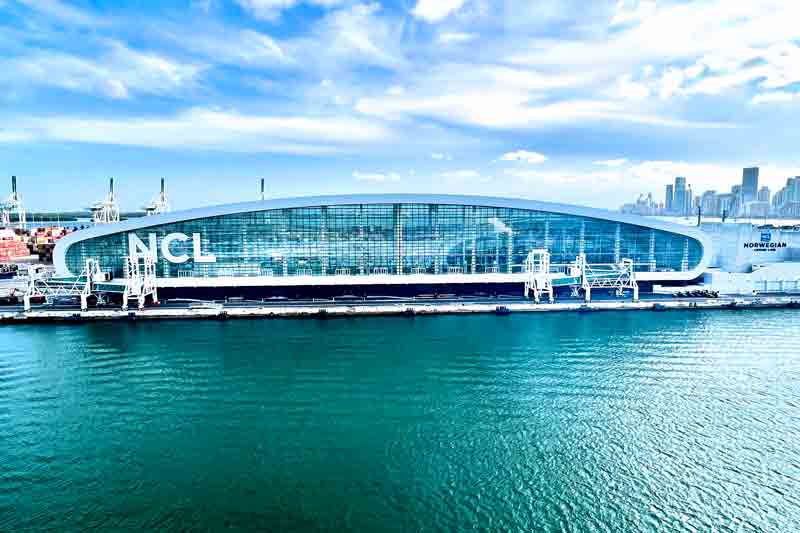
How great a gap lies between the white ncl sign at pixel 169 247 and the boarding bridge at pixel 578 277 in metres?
19.4

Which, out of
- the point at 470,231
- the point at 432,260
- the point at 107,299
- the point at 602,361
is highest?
the point at 470,231

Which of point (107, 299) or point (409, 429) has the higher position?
point (107, 299)

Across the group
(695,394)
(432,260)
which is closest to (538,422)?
(695,394)

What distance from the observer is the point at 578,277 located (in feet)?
93.6

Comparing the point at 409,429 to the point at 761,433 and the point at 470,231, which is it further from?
the point at 470,231

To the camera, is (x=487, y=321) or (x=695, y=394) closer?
(x=695, y=394)

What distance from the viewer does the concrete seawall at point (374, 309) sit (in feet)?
78.3

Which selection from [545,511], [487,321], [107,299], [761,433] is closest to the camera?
[545,511]

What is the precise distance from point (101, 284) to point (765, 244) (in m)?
42.4

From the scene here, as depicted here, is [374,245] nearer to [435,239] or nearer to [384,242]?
[384,242]

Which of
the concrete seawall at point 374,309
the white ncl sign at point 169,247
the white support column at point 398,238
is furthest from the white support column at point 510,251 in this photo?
the white ncl sign at point 169,247

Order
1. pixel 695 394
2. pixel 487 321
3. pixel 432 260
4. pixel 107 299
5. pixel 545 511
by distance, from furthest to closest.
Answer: pixel 432 260, pixel 107 299, pixel 487 321, pixel 695 394, pixel 545 511

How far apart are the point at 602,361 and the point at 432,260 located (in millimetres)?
13491

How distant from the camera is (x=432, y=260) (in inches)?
1127
